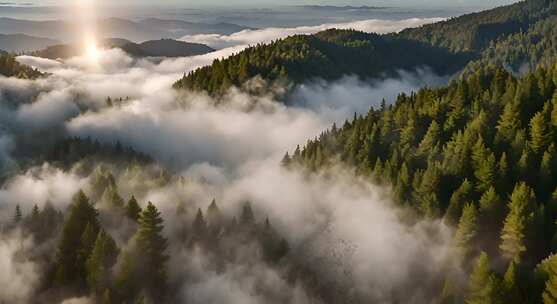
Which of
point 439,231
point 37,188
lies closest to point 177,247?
point 439,231

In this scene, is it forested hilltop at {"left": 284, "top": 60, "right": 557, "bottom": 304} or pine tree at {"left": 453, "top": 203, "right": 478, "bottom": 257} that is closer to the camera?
forested hilltop at {"left": 284, "top": 60, "right": 557, "bottom": 304}

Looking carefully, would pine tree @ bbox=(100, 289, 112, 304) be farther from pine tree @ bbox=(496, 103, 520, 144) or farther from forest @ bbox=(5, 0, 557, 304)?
pine tree @ bbox=(496, 103, 520, 144)

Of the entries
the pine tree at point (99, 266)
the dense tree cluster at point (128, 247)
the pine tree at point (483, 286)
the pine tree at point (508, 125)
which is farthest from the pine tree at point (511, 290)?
the pine tree at point (508, 125)

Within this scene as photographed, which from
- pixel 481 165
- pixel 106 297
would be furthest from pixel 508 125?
pixel 106 297

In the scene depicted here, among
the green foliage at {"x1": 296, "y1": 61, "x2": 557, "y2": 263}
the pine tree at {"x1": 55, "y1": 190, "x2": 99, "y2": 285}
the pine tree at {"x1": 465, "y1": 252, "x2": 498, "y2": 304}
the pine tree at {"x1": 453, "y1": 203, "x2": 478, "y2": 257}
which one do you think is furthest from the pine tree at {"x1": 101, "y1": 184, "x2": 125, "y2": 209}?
the pine tree at {"x1": 465, "y1": 252, "x2": 498, "y2": 304}

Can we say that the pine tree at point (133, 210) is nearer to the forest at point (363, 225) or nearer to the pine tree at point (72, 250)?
the forest at point (363, 225)

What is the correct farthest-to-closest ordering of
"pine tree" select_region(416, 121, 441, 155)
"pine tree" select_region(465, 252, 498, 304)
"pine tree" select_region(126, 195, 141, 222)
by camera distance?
"pine tree" select_region(416, 121, 441, 155) → "pine tree" select_region(126, 195, 141, 222) → "pine tree" select_region(465, 252, 498, 304)

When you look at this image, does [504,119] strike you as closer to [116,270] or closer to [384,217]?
[384,217]
